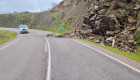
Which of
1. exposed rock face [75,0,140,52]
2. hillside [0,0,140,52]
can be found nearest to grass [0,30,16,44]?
hillside [0,0,140,52]

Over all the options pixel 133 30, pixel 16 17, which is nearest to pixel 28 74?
pixel 133 30

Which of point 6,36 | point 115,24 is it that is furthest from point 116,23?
point 6,36

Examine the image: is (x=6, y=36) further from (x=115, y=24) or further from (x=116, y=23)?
(x=116, y=23)

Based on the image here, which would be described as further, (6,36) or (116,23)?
(6,36)

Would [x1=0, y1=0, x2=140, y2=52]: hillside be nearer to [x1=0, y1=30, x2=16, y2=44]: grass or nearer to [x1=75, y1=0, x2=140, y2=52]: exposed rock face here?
[x1=75, y1=0, x2=140, y2=52]: exposed rock face

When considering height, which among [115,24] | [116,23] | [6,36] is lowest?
[6,36]

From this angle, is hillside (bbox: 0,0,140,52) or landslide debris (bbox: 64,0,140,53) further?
landslide debris (bbox: 64,0,140,53)

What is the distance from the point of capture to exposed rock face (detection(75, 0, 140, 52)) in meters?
14.9

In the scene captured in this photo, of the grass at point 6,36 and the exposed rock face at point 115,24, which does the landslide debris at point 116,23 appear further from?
the grass at point 6,36

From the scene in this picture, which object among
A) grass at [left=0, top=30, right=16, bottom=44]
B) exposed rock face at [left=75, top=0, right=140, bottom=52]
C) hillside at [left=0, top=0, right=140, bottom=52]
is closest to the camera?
hillside at [left=0, top=0, right=140, bottom=52]

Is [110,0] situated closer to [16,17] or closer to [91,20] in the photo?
[91,20]

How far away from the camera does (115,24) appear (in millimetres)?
17641

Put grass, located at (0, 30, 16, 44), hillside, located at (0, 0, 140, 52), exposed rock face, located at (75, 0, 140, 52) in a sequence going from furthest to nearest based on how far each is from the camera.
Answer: grass, located at (0, 30, 16, 44)
exposed rock face, located at (75, 0, 140, 52)
hillside, located at (0, 0, 140, 52)

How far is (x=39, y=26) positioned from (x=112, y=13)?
3875 cm
